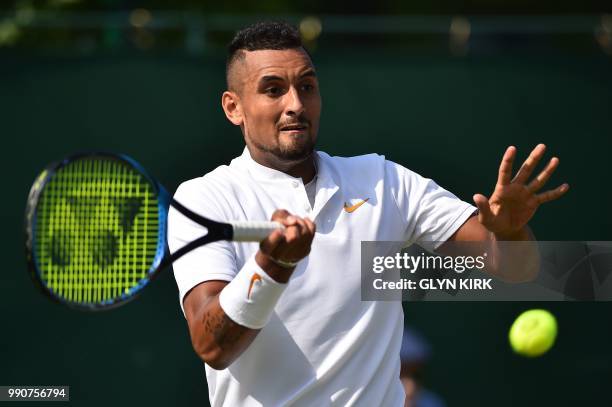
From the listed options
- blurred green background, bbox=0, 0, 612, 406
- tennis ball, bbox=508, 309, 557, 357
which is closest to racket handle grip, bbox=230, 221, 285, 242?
blurred green background, bbox=0, 0, 612, 406

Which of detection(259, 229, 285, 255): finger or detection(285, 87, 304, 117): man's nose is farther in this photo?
detection(285, 87, 304, 117): man's nose

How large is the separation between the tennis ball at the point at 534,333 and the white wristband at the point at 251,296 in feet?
9.78

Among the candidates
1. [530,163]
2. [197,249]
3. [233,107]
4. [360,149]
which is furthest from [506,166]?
[360,149]

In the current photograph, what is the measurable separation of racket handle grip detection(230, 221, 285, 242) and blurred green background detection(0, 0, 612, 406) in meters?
2.81

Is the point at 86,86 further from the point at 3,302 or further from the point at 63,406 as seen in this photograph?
the point at 63,406

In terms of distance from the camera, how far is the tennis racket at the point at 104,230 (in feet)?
9.81

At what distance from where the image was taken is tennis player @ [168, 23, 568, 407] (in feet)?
9.65

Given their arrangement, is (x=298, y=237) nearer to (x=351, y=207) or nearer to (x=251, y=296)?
(x=251, y=296)

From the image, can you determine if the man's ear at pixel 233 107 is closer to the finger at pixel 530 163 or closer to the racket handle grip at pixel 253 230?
the racket handle grip at pixel 253 230

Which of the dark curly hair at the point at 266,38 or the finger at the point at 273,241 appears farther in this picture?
the dark curly hair at the point at 266,38

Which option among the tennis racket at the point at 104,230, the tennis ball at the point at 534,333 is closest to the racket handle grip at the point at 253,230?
the tennis racket at the point at 104,230

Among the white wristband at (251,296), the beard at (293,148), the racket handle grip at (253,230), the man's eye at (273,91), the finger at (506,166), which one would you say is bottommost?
the white wristband at (251,296)

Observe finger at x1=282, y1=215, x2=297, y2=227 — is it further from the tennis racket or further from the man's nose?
the man's nose

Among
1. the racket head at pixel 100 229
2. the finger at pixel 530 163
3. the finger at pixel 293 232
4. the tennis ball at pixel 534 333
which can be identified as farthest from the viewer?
the tennis ball at pixel 534 333
